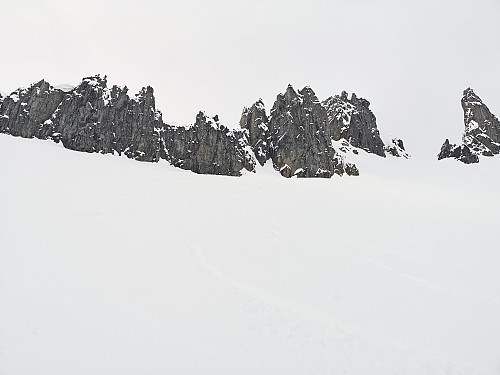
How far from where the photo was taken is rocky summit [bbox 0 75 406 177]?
119ft

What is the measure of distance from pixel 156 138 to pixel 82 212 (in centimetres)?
3055

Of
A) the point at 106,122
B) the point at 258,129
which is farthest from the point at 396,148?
the point at 106,122

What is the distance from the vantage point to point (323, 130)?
48188 mm

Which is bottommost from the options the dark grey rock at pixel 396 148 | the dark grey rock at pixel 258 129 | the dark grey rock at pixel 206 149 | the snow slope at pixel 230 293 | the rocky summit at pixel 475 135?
the snow slope at pixel 230 293

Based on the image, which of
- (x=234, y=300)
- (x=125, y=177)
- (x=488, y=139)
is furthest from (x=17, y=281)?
(x=488, y=139)

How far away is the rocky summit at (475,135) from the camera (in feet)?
219

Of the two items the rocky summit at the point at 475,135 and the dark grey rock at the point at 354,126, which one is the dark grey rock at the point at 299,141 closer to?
the dark grey rock at the point at 354,126

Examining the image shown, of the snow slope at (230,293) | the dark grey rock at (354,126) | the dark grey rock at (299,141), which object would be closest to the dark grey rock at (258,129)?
the dark grey rock at (299,141)

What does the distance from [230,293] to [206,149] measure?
33.6 metres

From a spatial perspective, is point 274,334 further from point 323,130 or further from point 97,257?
point 323,130

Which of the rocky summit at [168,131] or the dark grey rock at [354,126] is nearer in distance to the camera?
the rocky summit at [168,131]

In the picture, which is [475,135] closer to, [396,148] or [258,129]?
[396,148]

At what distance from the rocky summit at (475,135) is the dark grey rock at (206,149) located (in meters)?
60.4

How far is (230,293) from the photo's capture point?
6609 millimetres
